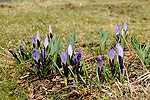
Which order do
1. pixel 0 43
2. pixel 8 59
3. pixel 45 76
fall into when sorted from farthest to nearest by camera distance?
pixel 0 43
pixel 8 59
pixel 45 76

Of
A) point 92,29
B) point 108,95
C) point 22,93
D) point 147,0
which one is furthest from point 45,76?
point 147,0

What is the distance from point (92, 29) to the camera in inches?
164

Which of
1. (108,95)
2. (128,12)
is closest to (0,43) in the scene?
(108,95)

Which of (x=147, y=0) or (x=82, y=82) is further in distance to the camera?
(x=147, y=0)

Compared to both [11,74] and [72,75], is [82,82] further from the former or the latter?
[11,74]

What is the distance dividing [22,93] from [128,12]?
19.2ft

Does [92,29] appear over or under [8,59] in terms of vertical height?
over

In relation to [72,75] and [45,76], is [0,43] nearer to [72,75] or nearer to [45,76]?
[45,76]

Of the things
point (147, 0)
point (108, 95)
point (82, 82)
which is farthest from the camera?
point (147, 0)

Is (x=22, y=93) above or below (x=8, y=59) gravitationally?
below

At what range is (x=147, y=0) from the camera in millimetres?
8352

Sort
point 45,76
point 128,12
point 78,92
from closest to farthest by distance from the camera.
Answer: point 78,92
point 45,76
point 128,12

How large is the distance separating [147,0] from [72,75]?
340 inches

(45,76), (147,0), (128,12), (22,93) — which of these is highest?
(147,0)
